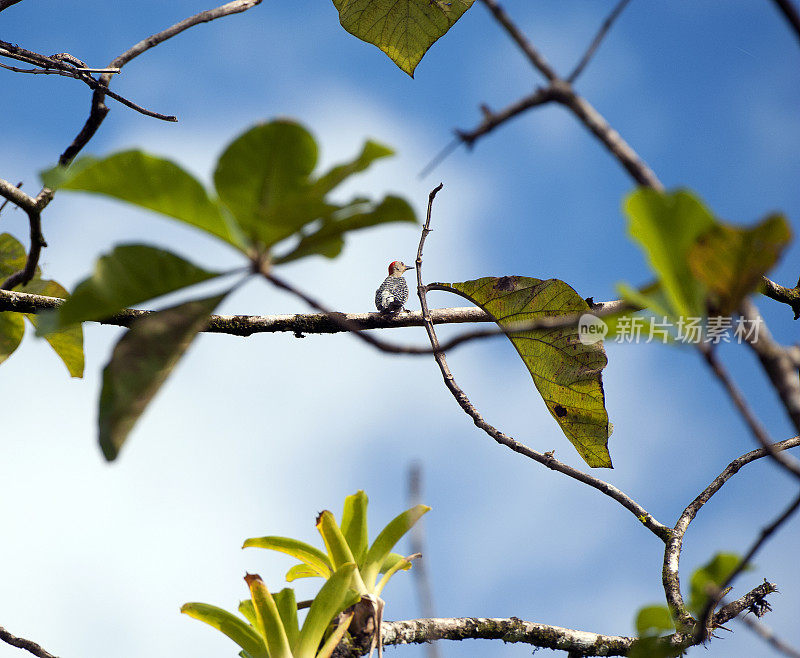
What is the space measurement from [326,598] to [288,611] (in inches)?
4.1

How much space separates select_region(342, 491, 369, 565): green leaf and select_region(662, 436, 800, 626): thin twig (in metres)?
0.66

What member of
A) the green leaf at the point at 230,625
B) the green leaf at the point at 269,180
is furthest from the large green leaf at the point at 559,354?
the green leaf at the point at 269,180

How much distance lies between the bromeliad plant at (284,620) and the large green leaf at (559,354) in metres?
0.63

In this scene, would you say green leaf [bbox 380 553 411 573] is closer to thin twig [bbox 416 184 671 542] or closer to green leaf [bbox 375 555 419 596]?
green leaf [bbox 375 555 419 596]

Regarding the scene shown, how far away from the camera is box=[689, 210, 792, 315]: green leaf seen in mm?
557

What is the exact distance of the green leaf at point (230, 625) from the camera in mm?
1329

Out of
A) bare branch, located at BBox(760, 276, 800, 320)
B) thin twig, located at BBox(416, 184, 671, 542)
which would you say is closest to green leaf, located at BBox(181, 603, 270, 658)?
thin twig, located at BBox(416, 184, 671, 542)

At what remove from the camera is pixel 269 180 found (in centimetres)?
72

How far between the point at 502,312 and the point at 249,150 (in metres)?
1.02

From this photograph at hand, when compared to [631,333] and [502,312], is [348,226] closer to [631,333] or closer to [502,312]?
[631,333]

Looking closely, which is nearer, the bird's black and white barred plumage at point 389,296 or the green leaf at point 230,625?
the green leaf at point 230,625

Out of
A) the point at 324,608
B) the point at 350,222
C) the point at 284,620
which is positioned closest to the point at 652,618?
the point at 350,222

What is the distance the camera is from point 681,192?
1.81 ft

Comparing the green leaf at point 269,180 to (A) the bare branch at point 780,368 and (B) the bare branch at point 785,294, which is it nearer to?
(A) the bare branch at point 780,368
